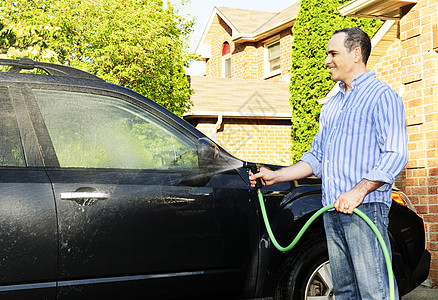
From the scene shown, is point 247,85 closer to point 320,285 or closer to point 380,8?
point 380,8

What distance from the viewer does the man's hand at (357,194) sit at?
3.11 m

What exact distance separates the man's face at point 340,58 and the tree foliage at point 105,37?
958 centimetres

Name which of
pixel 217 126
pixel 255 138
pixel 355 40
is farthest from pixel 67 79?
pixel 255 138

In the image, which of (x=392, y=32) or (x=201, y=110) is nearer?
(x=392, y=32)

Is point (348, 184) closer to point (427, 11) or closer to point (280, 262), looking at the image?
point (280, 262)

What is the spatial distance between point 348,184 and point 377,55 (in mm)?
7207

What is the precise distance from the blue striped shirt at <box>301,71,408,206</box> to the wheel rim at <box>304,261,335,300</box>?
112 centimetres

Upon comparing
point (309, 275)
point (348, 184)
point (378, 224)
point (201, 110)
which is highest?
point (201, 110)

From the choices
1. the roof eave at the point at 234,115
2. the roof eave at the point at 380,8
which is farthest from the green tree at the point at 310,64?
the roof eave at the point at 380,8

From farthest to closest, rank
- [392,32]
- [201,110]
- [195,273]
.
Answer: [201,110], [392,32], [195,273]

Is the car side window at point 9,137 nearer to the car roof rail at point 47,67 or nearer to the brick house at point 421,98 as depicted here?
the car roof rail at point 47,67

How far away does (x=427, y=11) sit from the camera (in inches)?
286

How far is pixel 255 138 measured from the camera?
19156 mm

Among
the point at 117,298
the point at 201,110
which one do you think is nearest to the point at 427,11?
the point at 117,298
